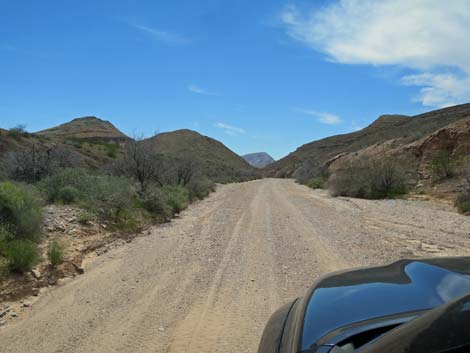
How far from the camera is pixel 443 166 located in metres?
27.6

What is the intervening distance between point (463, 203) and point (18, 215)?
16918mm

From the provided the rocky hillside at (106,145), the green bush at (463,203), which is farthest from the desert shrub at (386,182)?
the rocky hillside at (106,145)

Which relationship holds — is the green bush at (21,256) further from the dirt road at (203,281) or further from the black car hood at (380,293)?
the black car hood at (380,293)

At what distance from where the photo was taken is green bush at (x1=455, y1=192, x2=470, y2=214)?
1776cm

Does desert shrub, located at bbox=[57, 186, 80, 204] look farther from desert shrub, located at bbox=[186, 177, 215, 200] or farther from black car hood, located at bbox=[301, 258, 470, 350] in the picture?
black car hood, located at bbox=[301, 258, 470, 350]

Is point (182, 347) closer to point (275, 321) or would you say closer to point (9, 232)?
point (275, 321)

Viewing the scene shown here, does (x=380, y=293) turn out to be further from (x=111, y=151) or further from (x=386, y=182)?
(x=111, y=151)

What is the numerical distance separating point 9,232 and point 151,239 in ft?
12.1

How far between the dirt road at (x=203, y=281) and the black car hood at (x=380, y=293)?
2.29 meters

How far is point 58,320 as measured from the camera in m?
5.65

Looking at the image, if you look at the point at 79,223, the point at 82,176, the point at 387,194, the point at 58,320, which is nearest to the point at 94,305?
the point at 58,320

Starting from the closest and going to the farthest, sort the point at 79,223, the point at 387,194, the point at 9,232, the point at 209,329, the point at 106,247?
the point at 209,329 < the point at 9,232 < the point at 106,247 < the point at 79,223 < the point at 387,194

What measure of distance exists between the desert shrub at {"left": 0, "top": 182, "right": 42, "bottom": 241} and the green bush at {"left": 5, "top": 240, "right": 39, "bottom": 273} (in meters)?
0.77

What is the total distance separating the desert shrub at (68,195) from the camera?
44.4ft
